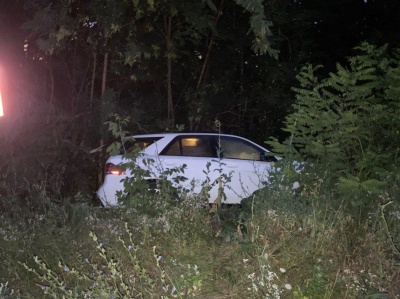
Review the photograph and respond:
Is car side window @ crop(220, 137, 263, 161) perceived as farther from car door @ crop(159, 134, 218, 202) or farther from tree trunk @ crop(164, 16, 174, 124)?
tree trunk @ crop(164, 16, 174, 124)

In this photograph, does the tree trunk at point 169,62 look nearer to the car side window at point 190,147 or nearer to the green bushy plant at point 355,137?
the car side window at point 190,147

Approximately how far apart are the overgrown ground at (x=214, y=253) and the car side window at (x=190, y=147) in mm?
4160

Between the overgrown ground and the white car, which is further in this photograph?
the white car

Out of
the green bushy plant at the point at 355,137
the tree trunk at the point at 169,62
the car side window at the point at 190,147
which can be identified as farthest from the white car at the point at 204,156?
the green bushy plant at the point at 355,137

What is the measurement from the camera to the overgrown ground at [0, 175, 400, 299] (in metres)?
4.00

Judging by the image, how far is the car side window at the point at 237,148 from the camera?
33.2ft

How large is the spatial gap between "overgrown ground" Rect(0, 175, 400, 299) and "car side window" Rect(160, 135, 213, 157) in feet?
13.6

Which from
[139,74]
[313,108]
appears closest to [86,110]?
[139,74]

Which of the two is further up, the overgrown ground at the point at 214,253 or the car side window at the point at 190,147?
the car side window at the point at 190,147

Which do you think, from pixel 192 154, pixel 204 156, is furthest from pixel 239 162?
pixel 192 154

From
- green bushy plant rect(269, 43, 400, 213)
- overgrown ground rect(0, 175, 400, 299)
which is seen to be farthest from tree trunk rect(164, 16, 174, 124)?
overgrown ground rect(0, 175, 400, 299)

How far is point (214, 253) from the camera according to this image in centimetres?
467

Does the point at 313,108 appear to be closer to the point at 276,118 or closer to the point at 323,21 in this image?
the point at 276,118

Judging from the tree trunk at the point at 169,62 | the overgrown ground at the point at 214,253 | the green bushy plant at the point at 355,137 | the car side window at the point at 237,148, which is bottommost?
the overgrown ground at the point at 214,253
